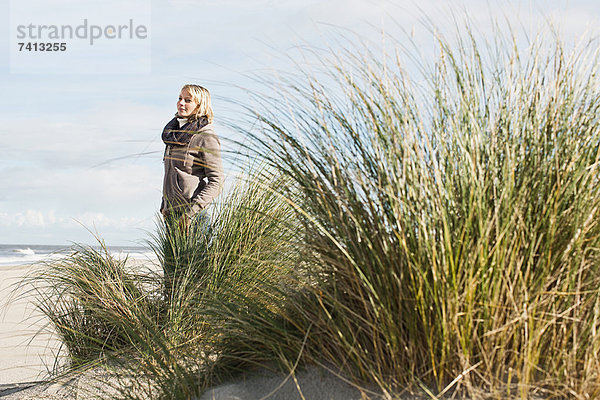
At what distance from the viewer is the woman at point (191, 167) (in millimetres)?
3693

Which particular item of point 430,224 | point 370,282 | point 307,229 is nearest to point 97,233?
point 307,229

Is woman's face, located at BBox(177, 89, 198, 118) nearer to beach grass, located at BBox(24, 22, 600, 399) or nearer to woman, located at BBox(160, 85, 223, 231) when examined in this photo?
woman, located at BBox(160, 85, 223, 231)

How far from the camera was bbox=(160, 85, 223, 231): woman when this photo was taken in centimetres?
369

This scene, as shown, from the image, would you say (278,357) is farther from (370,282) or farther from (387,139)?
(387,139)

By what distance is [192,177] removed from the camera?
3.82 metres

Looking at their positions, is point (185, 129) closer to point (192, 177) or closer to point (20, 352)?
point (192, 177)

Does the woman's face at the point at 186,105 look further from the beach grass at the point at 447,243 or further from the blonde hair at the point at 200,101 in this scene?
the beach grass at the point at 447,243

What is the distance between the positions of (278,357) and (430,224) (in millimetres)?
800

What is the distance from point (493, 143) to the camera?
1850 millimetres

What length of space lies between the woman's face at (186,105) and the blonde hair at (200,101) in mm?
21

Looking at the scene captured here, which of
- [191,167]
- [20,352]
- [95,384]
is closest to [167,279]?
[95,384]

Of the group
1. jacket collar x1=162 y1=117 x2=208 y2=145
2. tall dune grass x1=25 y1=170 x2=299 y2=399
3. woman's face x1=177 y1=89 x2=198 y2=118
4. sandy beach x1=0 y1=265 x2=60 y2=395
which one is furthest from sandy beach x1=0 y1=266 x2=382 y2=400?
woman's face x1=177 y1=89 x2=198 y2=118

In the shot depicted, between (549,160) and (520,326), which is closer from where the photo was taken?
(520,326)

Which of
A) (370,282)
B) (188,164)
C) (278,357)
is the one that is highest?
(188,164)
